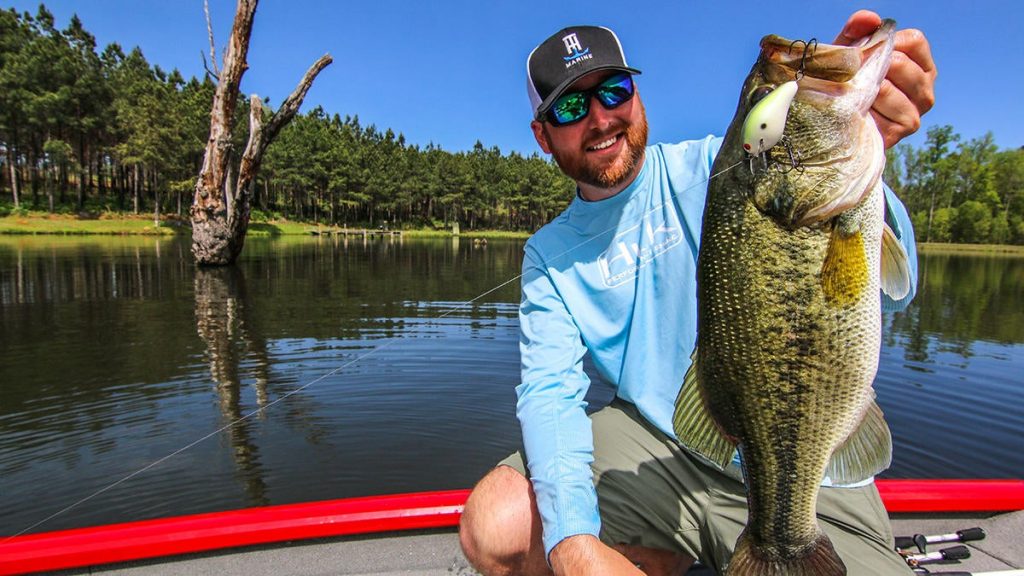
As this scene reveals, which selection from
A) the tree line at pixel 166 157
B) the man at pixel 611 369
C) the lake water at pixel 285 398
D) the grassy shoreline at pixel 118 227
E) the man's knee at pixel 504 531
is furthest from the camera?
the tree line at pixel 166 157

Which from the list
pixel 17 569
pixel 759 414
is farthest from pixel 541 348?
pixel 17 569

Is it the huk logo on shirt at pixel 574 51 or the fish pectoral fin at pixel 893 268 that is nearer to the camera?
the fish pectoral fin at pixel 893 268

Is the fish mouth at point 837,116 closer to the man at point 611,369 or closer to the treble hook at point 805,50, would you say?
the treble hook at point 805,50

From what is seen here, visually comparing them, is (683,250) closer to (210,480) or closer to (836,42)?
(836,42)

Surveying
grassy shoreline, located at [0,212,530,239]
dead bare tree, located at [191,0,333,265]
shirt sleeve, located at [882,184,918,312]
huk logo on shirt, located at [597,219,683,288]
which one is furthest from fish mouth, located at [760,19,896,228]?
grassy shoreline, located at [0,212,530,239]

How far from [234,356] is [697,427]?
348 inches

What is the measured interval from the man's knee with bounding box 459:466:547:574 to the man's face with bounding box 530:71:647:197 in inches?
56.4

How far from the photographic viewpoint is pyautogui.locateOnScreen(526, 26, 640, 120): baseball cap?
2.48 meters

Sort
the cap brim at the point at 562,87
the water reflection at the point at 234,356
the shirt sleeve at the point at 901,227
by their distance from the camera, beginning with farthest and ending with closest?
the water reflection at the point at 234,356 → the cap brim at the point at 562,87 → the shirt sleeve at the point at 901,227

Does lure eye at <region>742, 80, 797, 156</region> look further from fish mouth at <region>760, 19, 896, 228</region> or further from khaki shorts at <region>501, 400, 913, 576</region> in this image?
khaki shorts at <region>501, 400, 913, 576</region>

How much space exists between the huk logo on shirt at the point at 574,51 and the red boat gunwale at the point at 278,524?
2.29 m

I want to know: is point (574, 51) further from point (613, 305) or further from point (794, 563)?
point (794, 563)

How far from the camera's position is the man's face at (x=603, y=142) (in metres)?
2.55

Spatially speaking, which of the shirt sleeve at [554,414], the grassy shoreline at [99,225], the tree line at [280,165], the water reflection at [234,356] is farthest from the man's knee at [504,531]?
the grassy shoreline at [99,225]
